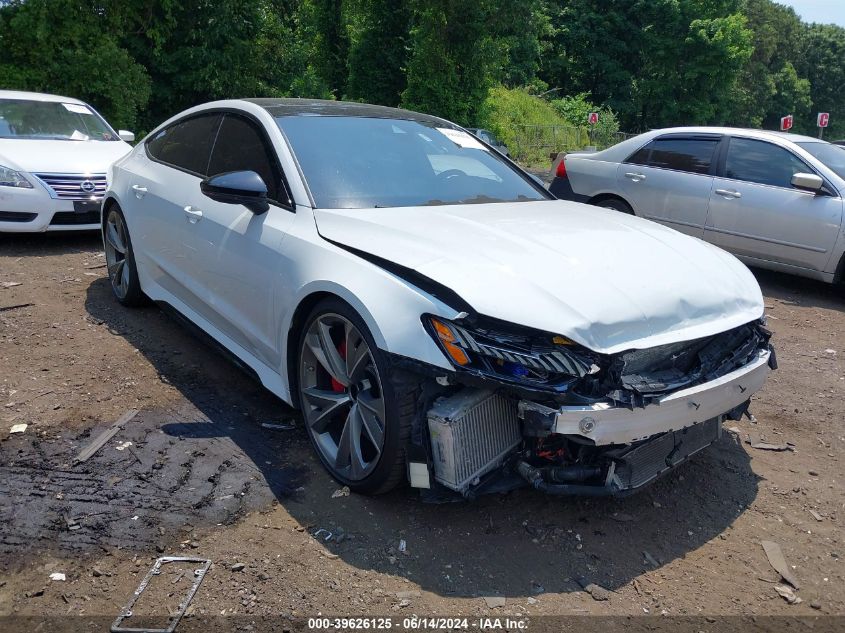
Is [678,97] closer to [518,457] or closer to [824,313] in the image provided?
[824,313]

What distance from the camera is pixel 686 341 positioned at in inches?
116

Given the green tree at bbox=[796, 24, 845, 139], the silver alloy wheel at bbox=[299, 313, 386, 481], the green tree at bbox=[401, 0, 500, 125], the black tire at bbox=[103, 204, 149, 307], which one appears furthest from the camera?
the green tree at bbox=[796, 24, 845, 139]

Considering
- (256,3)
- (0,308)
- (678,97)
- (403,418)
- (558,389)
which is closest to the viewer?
(558,389)

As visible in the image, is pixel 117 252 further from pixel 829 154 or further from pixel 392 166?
pixel 829 154

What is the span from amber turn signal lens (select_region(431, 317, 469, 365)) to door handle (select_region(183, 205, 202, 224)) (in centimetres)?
204

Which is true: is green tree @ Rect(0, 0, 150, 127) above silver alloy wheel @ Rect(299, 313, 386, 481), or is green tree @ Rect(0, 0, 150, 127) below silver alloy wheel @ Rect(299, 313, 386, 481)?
above

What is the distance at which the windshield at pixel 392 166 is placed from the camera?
3.74 metres

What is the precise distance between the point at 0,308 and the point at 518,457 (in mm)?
4635

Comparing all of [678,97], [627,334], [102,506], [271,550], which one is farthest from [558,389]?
[678,97]

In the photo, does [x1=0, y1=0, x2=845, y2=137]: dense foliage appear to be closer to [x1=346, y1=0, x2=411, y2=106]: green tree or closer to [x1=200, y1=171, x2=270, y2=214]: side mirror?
[x1=346, y1=0, x2=411, y2=106]: green tree

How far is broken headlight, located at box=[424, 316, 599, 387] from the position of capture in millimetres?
2701

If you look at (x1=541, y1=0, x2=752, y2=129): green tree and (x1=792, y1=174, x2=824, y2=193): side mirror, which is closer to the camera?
(x1=792, y1=174, x2=824, y2=193): side mirror

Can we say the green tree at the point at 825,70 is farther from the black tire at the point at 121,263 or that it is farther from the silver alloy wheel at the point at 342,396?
the silver alloy wheel at the point at 342,396

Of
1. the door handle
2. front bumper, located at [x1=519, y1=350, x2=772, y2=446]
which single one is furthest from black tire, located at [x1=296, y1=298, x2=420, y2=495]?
the door handle
